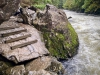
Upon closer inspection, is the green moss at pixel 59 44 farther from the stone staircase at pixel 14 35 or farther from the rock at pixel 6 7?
the rock at pixel 6 7

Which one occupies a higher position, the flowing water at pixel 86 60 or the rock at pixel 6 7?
the rock at pixel 6 7

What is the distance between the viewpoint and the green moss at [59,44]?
7812 mm

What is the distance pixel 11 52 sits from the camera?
627cm

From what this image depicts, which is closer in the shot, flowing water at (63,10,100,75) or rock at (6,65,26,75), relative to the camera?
rock at (6,65,26,75)

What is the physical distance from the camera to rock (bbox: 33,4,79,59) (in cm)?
788

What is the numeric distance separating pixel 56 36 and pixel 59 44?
1.48 feet

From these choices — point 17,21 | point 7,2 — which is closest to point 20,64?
point 7,2

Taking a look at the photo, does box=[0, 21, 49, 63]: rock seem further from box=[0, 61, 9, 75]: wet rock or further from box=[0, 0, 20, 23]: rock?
box=[0, 0, 20, 23]: rock

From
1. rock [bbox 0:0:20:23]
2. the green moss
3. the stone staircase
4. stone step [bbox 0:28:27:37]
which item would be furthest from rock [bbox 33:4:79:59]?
rock [bbox 0:0:20:23]

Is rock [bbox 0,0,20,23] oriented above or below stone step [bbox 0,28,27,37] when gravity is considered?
above

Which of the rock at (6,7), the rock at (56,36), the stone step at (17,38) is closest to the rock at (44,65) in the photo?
the stone step at (17,38)

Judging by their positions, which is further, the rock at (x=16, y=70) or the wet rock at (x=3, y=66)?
the wet rock at (x=3, y=66)

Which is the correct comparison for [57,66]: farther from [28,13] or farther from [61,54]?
[28,13]

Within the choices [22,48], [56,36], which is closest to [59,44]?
[56,36]
